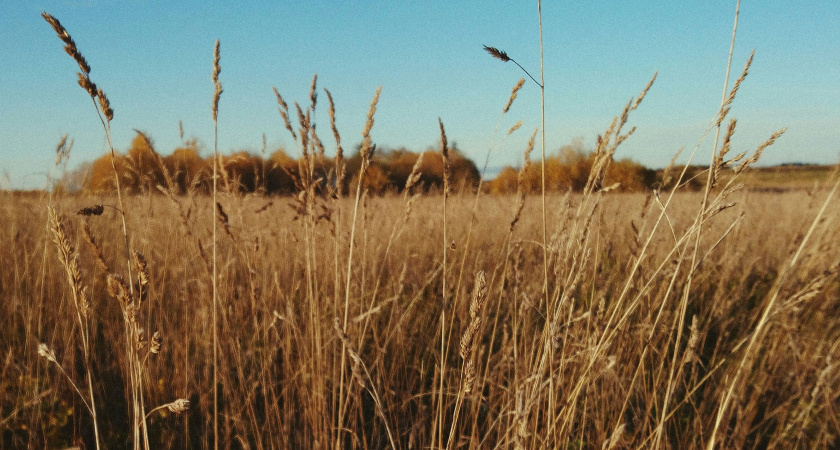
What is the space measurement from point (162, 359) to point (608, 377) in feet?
6.76

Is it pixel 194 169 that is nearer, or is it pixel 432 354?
pixel 432 354

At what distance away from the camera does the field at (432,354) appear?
147 centimetres

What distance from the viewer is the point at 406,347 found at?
2.57m

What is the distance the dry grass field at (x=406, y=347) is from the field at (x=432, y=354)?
0.02 meters

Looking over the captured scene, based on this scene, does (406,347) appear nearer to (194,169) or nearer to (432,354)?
(432,354)

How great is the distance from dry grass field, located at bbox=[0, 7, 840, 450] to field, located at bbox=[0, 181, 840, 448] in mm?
19

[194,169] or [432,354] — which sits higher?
[194,169]

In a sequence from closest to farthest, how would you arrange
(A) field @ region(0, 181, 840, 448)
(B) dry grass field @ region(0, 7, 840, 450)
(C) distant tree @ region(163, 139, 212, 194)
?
(B) dry grass field @ region(0, 7, 840, 450) < (A) field @ region(0, 181, 840, 448) < (C) distant tree @ region(163, 139, 212, 194)

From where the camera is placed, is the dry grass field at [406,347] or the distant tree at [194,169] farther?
the distant tree at [194,169]

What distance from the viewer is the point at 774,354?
2.56 m

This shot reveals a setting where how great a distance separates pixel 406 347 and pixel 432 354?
0.15 meters

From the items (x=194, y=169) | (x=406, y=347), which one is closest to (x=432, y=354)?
(x=406, y=347)

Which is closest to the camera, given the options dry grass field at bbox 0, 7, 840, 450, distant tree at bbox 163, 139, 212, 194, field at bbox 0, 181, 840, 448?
dry grass field at bbox 0, 7, 840, 450

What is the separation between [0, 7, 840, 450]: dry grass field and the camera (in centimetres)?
128
